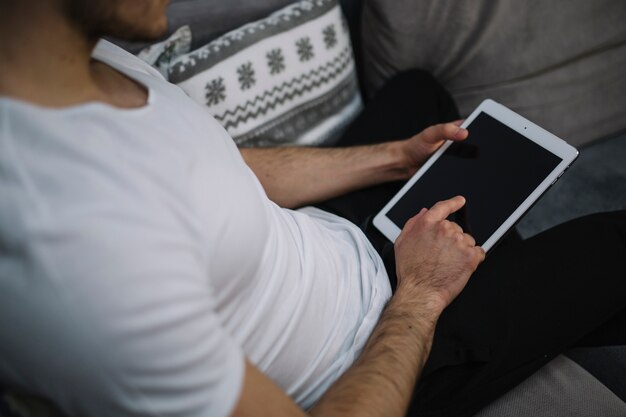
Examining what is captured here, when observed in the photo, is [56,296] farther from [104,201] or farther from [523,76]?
[523,76]

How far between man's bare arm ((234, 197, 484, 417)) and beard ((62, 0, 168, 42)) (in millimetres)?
373

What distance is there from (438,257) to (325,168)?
0.98 feet

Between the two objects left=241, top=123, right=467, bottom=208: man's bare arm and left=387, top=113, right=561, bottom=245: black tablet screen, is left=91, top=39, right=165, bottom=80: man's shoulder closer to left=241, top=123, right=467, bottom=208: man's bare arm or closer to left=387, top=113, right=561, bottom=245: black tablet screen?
left=241, top=123, right=467, bottom=208: man's bare arm

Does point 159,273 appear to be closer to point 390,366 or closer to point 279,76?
point 390,366

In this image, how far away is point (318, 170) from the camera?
3.28 feet

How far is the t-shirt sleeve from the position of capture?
1.44 ft

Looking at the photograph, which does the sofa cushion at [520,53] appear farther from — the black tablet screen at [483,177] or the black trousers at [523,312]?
the black trousers at [523,312]

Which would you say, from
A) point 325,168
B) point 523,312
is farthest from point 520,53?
point 523,312

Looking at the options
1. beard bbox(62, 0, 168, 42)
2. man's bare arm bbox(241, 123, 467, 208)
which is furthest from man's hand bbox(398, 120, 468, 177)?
beard bbox(62, 0, 168, 42)

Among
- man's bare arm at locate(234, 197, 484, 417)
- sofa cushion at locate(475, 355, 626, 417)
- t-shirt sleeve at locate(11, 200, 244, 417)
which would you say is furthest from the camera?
sofa cushion at locate(475, 355, 626, 417)

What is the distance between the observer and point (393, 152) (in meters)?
1.00

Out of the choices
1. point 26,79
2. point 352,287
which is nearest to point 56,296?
point 26,79

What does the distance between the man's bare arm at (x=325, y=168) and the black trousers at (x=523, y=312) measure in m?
0.13

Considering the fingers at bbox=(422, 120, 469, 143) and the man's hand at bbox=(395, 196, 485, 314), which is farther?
the fingers at bbox=(422, 120, 469, 143)
